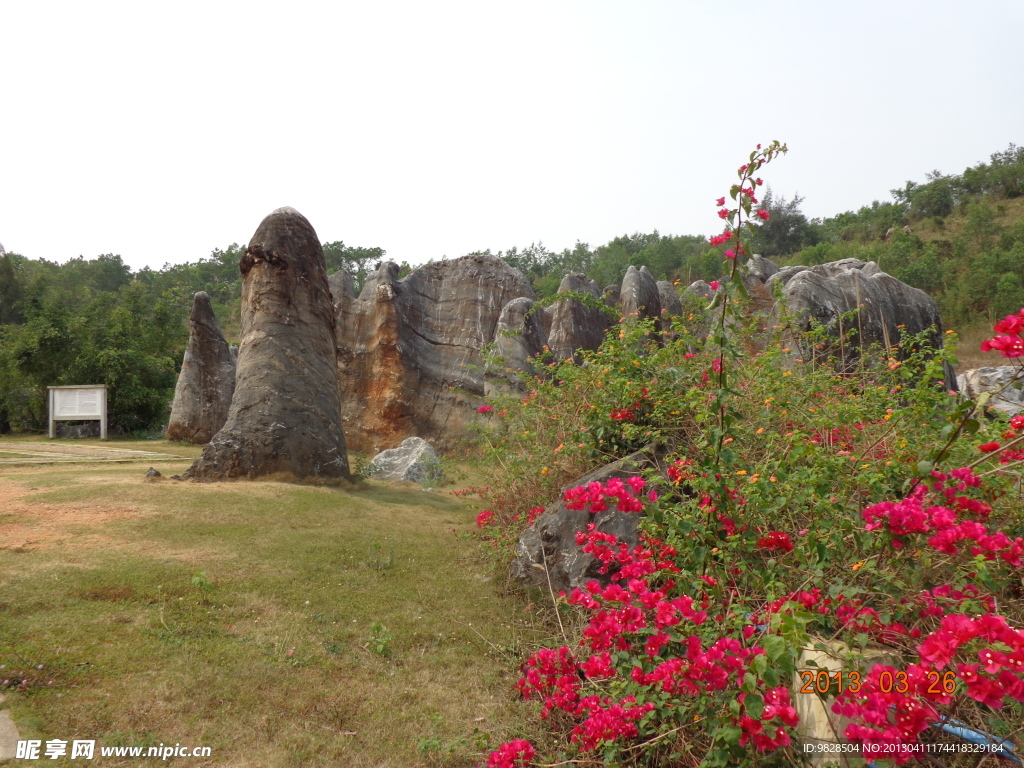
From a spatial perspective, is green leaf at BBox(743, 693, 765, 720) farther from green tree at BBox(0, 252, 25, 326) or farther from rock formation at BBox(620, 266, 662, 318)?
green tree at BBox(0, 252, 25, 326)

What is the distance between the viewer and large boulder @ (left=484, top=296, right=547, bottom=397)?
35.5ft

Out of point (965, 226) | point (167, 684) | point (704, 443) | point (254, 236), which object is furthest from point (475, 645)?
point (965, 226)

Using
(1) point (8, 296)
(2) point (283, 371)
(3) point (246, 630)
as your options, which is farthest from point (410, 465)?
(1) point (8, 296)

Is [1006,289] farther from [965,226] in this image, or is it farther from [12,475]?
[12,475]

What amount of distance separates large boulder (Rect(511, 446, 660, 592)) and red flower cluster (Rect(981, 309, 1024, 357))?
6.73 feet

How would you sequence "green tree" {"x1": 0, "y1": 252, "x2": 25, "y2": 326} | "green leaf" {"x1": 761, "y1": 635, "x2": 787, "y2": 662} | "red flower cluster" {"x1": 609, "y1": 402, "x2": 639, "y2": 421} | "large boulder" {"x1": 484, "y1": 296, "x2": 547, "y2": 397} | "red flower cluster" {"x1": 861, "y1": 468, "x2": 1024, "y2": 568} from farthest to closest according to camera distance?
"green tree" {"x1": 0, "y1": 252, "x2": 25, "y2": 326} → "large boulder" {"x1": 484, "y1": 296, "x2": 547, "y2": 397} → "red flower cluster" {"x1": 609, "y1": 402, "x2": 639, "y2": 421} → "red flower cluster" {"x1": 861, "y1": 468, "x2": 1024, "y2": 568} → "green leaf" {"x1": 761, "y1": 635, "x2": 787, "y2": 662}

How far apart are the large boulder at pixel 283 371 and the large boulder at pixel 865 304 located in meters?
7.46

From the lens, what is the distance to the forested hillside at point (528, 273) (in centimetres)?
1583

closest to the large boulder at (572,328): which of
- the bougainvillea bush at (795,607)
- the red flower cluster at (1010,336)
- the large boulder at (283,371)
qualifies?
the large boulder at (283,371)

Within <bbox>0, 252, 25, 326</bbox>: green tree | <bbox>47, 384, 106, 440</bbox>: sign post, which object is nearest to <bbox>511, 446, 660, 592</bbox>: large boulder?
<bbox>47, 384, 106, 440</bbox>: sign post

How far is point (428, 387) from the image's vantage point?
12914mm

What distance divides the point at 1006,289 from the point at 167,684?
25659 millimetres

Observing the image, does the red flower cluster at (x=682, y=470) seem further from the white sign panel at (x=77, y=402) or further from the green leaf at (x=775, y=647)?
the white sign panel at (x=77, y=402)

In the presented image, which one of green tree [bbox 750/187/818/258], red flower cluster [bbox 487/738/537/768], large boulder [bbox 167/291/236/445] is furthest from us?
green tree [bbox 750/187/818/258]
